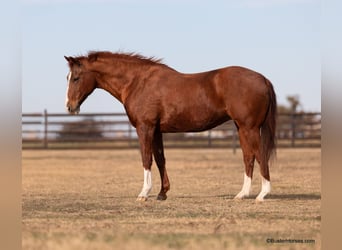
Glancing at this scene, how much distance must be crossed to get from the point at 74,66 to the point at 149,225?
410 cm

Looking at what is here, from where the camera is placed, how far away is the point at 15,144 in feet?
21.5

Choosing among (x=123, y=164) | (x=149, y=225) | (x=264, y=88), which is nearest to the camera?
(x=149, y=225)

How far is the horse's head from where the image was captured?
36.3 ft

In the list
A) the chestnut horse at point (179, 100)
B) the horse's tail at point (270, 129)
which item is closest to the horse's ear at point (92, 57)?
the chestnut horse at point (179, 100)

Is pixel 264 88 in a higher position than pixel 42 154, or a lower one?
higher

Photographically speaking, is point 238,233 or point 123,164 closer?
point 238,233

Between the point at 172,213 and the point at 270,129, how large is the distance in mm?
2542

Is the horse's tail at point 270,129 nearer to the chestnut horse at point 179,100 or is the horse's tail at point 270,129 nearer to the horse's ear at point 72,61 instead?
the chestnut horse at point 179,100

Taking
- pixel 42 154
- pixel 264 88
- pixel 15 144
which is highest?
pixel 264 88

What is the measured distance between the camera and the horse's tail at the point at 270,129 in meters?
10.5

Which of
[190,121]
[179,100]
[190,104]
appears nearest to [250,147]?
[190,121]

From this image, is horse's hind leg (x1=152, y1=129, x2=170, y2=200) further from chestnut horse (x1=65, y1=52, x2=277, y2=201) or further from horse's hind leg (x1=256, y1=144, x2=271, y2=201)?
horse's hind leg (x1=256, y1=144, x2=271, y2=201)

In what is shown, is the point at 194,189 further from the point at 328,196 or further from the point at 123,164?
the point at 123,164

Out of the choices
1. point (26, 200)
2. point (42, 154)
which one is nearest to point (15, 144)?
point (26, 200)
